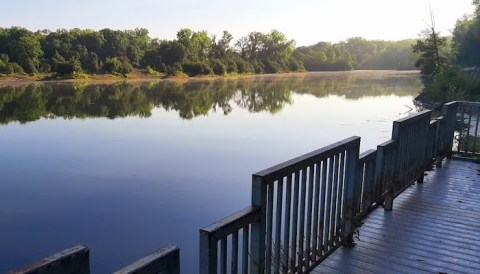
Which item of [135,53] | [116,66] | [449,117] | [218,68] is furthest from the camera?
[218,68]

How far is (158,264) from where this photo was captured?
1.75 metres

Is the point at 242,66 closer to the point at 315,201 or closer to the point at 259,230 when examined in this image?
the point at 315,201

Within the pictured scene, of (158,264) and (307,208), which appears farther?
(307,208)

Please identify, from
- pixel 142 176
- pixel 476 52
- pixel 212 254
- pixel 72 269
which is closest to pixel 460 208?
pixel 212 254

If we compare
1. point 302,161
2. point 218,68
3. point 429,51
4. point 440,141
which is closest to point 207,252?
point 302,161

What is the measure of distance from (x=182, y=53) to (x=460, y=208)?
196ft

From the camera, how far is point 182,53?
204 feet

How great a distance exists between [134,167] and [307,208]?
28.3 ft

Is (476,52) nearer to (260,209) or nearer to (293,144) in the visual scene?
(293,144)

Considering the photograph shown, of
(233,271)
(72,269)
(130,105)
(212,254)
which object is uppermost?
(72,269)

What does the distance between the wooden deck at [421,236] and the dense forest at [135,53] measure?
1940 inches

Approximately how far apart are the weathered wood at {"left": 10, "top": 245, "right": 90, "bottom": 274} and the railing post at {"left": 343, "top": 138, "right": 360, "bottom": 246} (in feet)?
8.06

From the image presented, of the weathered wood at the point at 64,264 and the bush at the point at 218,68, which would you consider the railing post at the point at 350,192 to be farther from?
the bush at the point at 218,68

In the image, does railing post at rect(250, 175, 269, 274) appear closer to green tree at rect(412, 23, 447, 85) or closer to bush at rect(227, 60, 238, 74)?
green tree at rect(412, 23, 447, 85)
